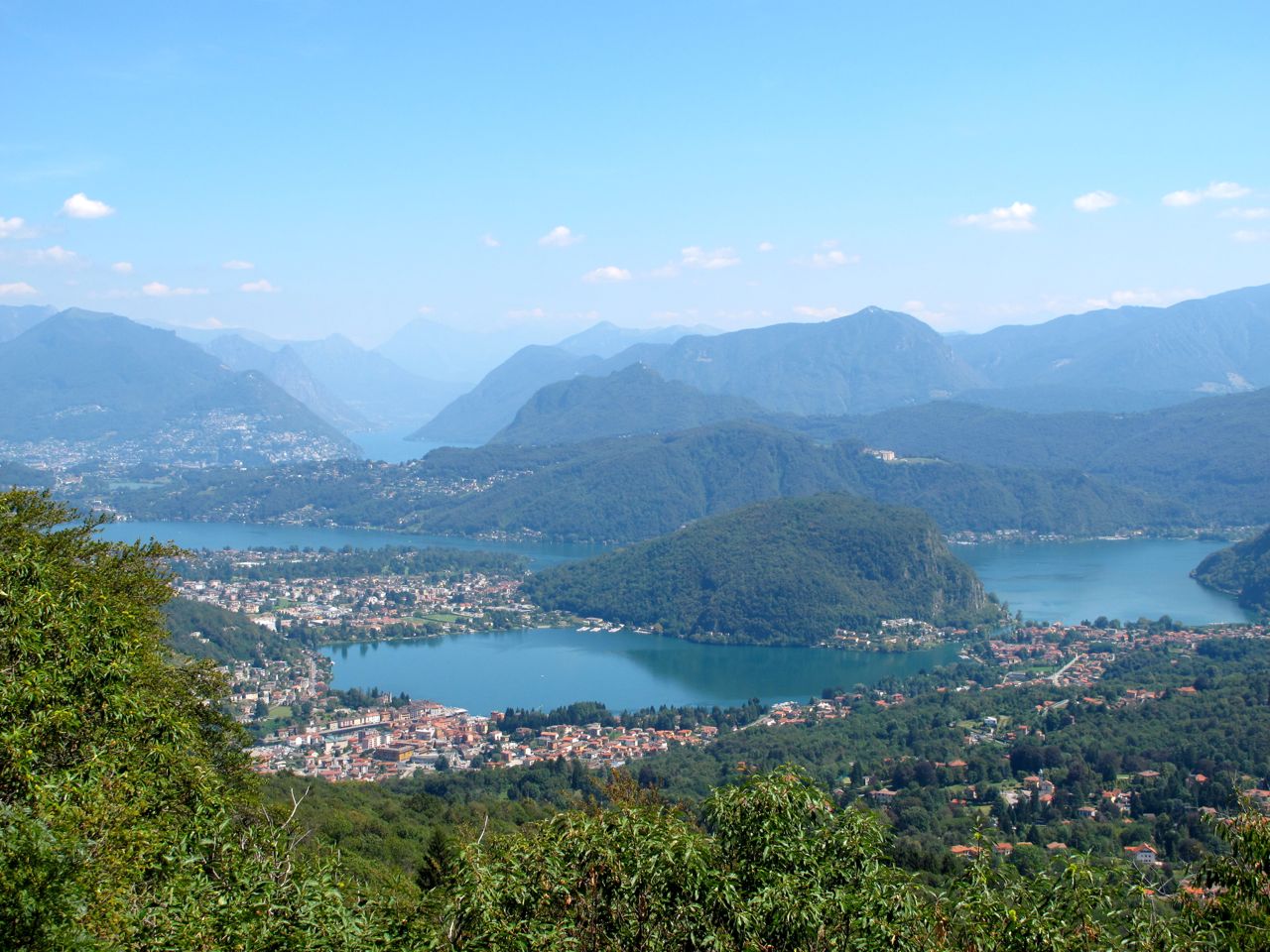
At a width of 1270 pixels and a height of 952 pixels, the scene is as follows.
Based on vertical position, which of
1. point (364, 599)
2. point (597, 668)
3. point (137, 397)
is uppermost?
point (137, 397)

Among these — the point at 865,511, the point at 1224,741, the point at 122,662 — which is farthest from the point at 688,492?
the point at 122,662

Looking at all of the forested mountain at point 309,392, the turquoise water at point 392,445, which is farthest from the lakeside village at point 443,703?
the forested mountain at point 309,392

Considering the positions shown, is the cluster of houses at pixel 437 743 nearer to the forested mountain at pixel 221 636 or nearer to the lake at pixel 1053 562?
the forested mountain at pixel 221 636

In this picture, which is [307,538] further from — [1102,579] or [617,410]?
[617,410]

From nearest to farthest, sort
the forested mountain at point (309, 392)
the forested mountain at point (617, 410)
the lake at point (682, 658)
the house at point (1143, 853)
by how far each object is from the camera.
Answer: the house at point (1143, 853), the lake at point (682, 658), the forested mountain at point (617, 410), the forested mountain at point (309, 392)

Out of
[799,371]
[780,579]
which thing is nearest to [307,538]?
[780,579]

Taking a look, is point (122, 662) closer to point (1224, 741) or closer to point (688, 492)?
point (1224, 741)

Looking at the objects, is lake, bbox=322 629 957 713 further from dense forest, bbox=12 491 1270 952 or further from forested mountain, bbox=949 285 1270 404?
forested mountain, bbox=949 285 1270 404
